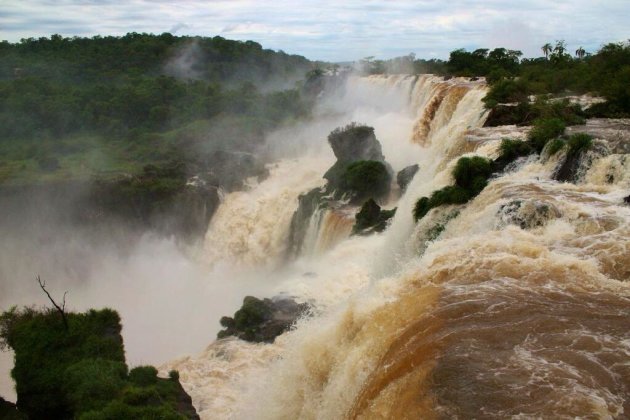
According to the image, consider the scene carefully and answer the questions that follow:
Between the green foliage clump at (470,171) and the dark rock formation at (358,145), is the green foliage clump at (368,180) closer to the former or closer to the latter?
the dark rock formation at (358,145)

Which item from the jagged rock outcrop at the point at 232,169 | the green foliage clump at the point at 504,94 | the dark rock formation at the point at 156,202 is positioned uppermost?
the green foliage clump at the point at 504,94

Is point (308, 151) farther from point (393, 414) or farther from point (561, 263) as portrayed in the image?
point (393, 414)

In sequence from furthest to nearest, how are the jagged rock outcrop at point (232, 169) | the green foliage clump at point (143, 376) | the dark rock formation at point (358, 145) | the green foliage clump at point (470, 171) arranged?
the jagged rock outcrop at point (232, 169)
the dark rock formation at point (358, 145)
the green foliage clump at point (470, 171)
the green foliage clump at point (143, 376)

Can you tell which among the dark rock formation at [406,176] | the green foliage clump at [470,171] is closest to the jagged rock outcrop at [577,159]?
the green foliage clump at [470,171]

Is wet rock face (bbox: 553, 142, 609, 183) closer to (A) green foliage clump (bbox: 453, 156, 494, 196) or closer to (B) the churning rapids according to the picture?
(B) the churning rapids

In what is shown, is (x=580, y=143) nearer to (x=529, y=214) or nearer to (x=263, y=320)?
(x=529, y=214)

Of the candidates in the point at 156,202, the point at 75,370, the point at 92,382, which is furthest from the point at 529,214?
the point at 156,202

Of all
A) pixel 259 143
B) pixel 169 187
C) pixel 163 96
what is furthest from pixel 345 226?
pixel 163 96

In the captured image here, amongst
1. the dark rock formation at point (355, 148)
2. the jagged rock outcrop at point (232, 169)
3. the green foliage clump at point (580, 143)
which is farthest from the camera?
the jagged rock outcrop at point (232, 169)
